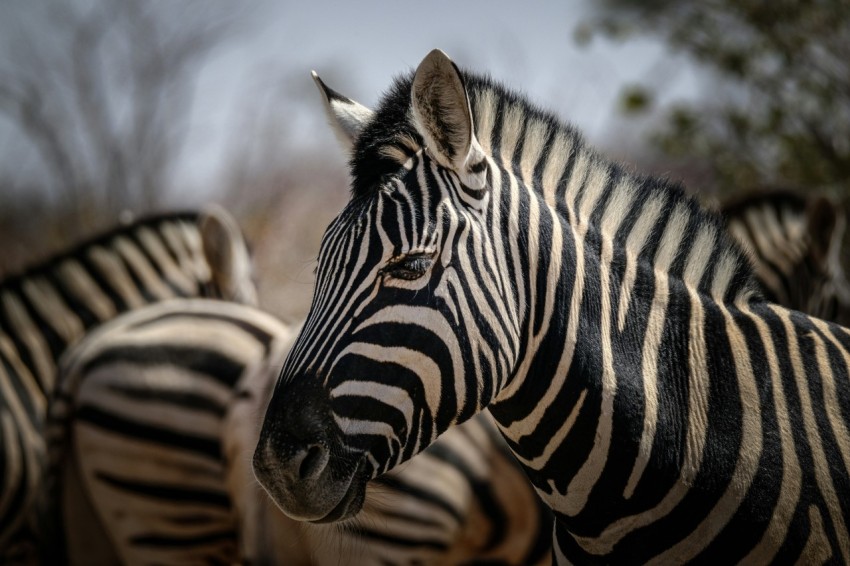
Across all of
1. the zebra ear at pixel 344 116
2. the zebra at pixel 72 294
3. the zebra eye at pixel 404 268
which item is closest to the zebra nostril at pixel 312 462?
the zebra eye at pixel 404 268

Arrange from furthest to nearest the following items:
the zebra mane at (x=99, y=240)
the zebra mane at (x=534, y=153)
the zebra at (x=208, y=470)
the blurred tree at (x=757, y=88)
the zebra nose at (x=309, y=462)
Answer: the blurred tree at (x=757, y=88) < the zebra mane at (x=99, y=240) < the zebra at (x=208, y=470) < the zebra mane at (x=534, y=153) < the zebra nose at (x=309, y=462)

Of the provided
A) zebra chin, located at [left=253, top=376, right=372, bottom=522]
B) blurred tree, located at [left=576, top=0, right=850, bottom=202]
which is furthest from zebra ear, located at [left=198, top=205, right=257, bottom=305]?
blurred tree, located at [left=576, top=0, right=850, bottom=202]

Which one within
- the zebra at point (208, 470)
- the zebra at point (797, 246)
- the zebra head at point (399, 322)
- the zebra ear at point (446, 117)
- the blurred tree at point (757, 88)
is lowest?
the zebra at point (208, 470)

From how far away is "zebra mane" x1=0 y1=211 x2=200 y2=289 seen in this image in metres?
5.29

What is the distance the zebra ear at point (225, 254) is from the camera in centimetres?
552

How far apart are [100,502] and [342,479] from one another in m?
2.86

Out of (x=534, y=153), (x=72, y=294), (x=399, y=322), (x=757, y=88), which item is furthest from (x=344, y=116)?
(x=757, y=88)

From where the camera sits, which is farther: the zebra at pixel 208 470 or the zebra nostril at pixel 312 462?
the zebra at pixel 208 470

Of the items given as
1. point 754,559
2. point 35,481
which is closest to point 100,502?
point 35,481

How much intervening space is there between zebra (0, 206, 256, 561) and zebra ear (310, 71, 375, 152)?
3.36 metres

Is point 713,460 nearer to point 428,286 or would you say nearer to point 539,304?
point 539,304

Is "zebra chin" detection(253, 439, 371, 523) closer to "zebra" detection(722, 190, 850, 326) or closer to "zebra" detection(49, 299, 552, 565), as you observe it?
"zebra" detection(49, 299, 552, 565)

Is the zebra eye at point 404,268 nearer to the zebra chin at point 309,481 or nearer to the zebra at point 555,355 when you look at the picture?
the zebra at point 555,355

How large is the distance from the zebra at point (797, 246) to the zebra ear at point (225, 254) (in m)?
3.60
